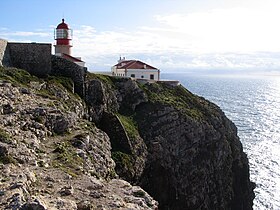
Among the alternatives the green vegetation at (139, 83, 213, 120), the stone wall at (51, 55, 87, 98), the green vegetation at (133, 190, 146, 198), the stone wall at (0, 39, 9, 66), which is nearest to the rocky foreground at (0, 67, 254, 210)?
the green vegetation at (133, 190, 146, 198)

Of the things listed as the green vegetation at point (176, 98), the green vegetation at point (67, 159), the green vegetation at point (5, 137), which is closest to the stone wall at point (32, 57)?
the green vegetation at point (176, 98)

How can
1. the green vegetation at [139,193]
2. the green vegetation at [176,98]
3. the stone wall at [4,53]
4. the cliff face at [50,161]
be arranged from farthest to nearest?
the green vegetation at [176,98], the stone wall at [4,53], the green vegetation at [139,193], the cliff face at [50,161]

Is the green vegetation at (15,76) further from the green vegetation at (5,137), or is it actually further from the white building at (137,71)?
the white building at (137,71)

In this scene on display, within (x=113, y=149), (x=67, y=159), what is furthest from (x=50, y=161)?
(x=113, y=149)

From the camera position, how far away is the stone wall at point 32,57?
3481 centimetres

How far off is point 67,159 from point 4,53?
19591 mm

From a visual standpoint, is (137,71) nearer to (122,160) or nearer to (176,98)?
(176,98)

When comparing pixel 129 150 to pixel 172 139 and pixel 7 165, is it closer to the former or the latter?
pixel 172 139

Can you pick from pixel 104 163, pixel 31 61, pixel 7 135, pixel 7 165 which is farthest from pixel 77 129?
pixel 31 61

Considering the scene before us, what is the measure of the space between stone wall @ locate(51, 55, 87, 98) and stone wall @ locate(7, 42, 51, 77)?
0.63 m

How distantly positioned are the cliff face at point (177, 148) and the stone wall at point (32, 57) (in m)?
4.96

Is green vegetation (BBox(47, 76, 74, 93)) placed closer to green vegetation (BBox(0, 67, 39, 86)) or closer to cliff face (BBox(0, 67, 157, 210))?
green vegetation (BBox(0, 67, 39, 86))

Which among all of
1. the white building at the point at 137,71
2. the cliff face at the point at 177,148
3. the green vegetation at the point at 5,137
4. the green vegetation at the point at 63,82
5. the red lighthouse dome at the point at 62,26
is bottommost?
the cliff face at the point at 177,148

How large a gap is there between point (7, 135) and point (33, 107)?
4998 millimetres
